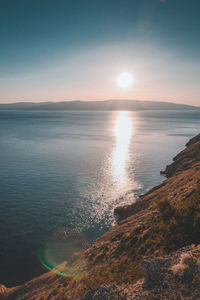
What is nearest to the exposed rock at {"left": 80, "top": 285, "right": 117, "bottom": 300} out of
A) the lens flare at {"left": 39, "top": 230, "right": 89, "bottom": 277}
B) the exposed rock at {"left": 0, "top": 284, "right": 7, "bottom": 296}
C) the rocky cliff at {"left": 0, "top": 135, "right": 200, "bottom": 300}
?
the rocky cliff at {"left": 0, "top": 135, "right": 200, "bottom": 300}

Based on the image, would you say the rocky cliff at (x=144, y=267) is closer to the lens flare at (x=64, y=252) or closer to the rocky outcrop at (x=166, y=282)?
the rocky outcrop at (x=166, y=282)

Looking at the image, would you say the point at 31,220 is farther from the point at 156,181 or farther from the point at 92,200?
the point at 156,181

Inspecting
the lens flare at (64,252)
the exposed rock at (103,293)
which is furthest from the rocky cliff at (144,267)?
the lens flare at (64,252)

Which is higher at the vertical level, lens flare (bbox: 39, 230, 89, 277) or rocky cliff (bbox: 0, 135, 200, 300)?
rocky cliff (bbox: 0, 135, 200, 300)

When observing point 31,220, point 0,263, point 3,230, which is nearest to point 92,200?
point 31,220

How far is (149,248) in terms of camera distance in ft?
52.4

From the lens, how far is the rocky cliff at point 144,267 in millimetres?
9609

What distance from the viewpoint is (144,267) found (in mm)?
10578

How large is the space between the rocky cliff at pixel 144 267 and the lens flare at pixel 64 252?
3.83 ft

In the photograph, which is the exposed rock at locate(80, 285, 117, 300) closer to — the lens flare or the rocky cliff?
the rocky cliff

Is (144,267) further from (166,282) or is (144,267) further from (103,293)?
(103,293)

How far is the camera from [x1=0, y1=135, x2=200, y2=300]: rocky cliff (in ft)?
31.5

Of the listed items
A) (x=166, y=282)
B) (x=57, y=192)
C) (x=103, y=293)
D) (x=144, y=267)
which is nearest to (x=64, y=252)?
(x=103, y=293)

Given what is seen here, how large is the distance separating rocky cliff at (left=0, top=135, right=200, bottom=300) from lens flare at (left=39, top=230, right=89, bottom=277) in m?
1.17
